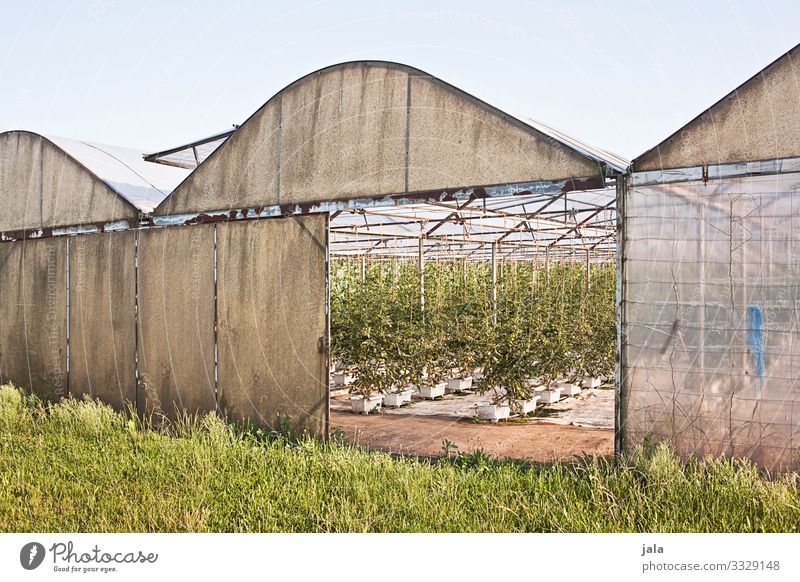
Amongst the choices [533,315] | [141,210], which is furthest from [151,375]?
[533,315]

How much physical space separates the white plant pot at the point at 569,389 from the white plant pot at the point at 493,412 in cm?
161

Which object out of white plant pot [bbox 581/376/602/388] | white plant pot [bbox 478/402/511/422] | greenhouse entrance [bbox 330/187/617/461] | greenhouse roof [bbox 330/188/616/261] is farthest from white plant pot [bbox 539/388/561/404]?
greenhouse roof [bbox 330/188/616/261]

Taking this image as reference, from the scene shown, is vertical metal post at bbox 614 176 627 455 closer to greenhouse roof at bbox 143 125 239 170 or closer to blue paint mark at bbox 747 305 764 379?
blue paint mark at bbox 747 305 764 379

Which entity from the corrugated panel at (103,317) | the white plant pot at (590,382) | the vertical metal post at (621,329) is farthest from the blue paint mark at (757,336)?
the corrugated panel at (103,317)

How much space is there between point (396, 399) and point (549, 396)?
194 centimetres

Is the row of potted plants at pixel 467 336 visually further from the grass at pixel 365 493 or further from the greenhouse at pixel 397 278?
the grass at pixel 365 493

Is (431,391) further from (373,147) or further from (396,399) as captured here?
(373,147)

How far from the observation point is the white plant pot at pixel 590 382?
11.1 metres

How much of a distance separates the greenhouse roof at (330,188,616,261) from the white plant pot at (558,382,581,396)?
2276mm

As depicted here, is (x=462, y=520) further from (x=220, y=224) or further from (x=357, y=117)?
(x=220, y=224)

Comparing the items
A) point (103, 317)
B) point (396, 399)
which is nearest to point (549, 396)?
point (396, 399)

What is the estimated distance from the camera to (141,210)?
8633 mm

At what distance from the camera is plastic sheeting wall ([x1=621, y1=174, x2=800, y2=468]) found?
5117 millimetres

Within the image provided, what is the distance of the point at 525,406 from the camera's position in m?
9.50
